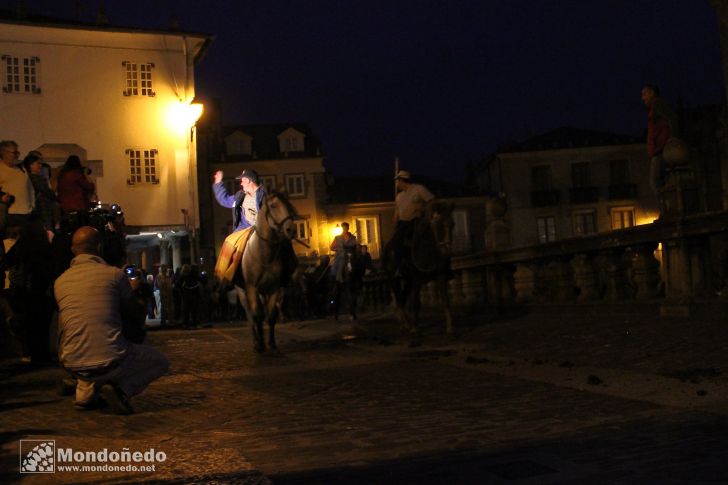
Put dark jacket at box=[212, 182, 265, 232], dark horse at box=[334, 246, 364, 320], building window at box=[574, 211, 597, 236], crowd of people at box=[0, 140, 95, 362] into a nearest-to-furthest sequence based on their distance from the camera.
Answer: crowd of people at box=[0, 140, 95, 362] < dark jacket at box=[212, 182, 265, 232] < dark horse at box=[334, 246, 364, 320] < building window at box=[574, 211, 597, 236]

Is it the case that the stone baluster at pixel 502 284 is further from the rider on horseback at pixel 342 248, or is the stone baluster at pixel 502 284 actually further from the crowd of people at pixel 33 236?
the crowd of people at pixel 33 236

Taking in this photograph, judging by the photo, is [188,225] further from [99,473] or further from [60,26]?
[99,473]

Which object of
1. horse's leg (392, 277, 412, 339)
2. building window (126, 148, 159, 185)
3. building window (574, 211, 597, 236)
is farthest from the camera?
building window (574, 211, 597, 236)

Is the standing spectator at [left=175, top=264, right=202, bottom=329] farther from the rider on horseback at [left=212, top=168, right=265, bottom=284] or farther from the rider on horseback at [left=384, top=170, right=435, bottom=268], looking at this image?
the rider on horseback at [left=384, top=170, right=435, bottom=268]

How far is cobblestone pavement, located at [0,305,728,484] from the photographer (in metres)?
5.07

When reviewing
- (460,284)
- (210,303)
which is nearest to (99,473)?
(460,284)

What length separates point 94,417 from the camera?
7.36 meters

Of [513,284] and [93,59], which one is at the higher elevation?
[93,59]

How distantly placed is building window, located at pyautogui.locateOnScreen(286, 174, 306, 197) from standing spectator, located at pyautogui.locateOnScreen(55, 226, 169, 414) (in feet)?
209

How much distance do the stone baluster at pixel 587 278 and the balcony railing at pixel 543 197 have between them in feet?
202

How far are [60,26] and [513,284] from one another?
111 feet

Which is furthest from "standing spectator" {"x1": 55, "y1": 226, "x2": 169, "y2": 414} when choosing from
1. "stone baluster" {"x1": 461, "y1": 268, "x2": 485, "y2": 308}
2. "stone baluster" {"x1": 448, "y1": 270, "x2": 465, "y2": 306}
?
"stone baluster" {"x1": 448, "y1": 270, "x2": 465, "y2": 306}

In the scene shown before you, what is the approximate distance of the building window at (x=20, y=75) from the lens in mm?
42344

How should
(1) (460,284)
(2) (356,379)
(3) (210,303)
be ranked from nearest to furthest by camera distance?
(2) (356,379) < (1) (460,284) < (3) (210,303)
